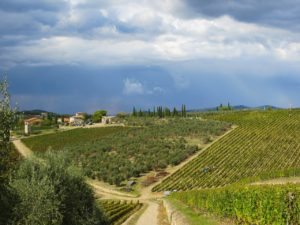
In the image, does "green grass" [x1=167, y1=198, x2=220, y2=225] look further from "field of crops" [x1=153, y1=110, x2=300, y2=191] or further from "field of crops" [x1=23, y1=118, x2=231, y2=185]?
"field of crops" [x1=23, y1=118, x2=231, y2=185]

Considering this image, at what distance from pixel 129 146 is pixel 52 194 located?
77348 millimetres

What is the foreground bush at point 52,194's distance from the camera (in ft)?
88.0

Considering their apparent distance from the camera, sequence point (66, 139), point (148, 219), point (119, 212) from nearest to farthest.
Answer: point (148, 219) < point (119, 212) < point (66, 139)

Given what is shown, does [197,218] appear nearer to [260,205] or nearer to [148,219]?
[260,205]

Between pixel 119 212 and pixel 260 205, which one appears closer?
pixel 260 205

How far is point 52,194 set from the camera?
27.9 meters

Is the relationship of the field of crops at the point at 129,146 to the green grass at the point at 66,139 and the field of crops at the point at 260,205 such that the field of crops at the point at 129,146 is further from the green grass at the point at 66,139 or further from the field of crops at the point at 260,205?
the field of crops at the point at 260,205

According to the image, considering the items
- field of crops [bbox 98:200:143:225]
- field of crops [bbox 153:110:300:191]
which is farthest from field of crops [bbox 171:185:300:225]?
field of crops [bbox 153:110:300:191]

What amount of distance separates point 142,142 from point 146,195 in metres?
35.6

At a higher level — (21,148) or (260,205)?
(260,205)

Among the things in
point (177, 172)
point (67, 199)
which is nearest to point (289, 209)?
point (67, 199)

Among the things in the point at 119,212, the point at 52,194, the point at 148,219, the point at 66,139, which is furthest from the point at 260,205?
the point at 66,139

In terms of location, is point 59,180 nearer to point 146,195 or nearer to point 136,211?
point 136,211

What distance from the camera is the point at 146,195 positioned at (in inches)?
2913
